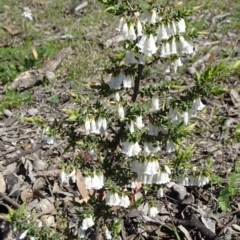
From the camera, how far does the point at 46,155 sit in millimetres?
5422

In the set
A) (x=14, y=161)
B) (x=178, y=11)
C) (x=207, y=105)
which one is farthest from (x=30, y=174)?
(x=178, y=11)

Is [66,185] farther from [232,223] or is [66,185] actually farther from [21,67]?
[21,67]

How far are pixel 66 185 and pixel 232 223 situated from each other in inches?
66.5

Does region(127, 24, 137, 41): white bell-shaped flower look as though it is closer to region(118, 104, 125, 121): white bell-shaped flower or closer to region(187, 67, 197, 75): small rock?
region(118, 104, 125, 121): white bell-shaped flower

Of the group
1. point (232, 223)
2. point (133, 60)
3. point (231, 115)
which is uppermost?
point (133, 60)

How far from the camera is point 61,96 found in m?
6.48

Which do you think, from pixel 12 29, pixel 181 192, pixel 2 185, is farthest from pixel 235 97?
pixel 12 29

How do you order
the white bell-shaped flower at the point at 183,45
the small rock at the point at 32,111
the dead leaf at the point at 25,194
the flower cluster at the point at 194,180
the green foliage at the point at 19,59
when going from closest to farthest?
1. the white bell-shaped flower at the point at 183,45
2. the flower cluster at the point at 194,180
3. the dead leaf at the point at 25,194
4. the small rock at the point at 32,111
5. the green foliage at the point at 19,59

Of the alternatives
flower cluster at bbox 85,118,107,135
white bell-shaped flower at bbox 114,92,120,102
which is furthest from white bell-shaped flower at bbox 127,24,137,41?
flower cluster at bbox 85,118,107,135

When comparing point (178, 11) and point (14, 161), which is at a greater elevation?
point (178, 11)

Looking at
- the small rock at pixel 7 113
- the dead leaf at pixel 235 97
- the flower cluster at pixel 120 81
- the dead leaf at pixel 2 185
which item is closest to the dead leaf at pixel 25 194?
the dead leaf at pixel 2 185

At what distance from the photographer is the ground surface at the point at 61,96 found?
15.8 feet

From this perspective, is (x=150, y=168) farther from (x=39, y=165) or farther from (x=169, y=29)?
(x=39, y=165)

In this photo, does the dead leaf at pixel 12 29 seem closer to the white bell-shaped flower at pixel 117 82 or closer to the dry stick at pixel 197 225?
the dry stick at pixel 197 225
